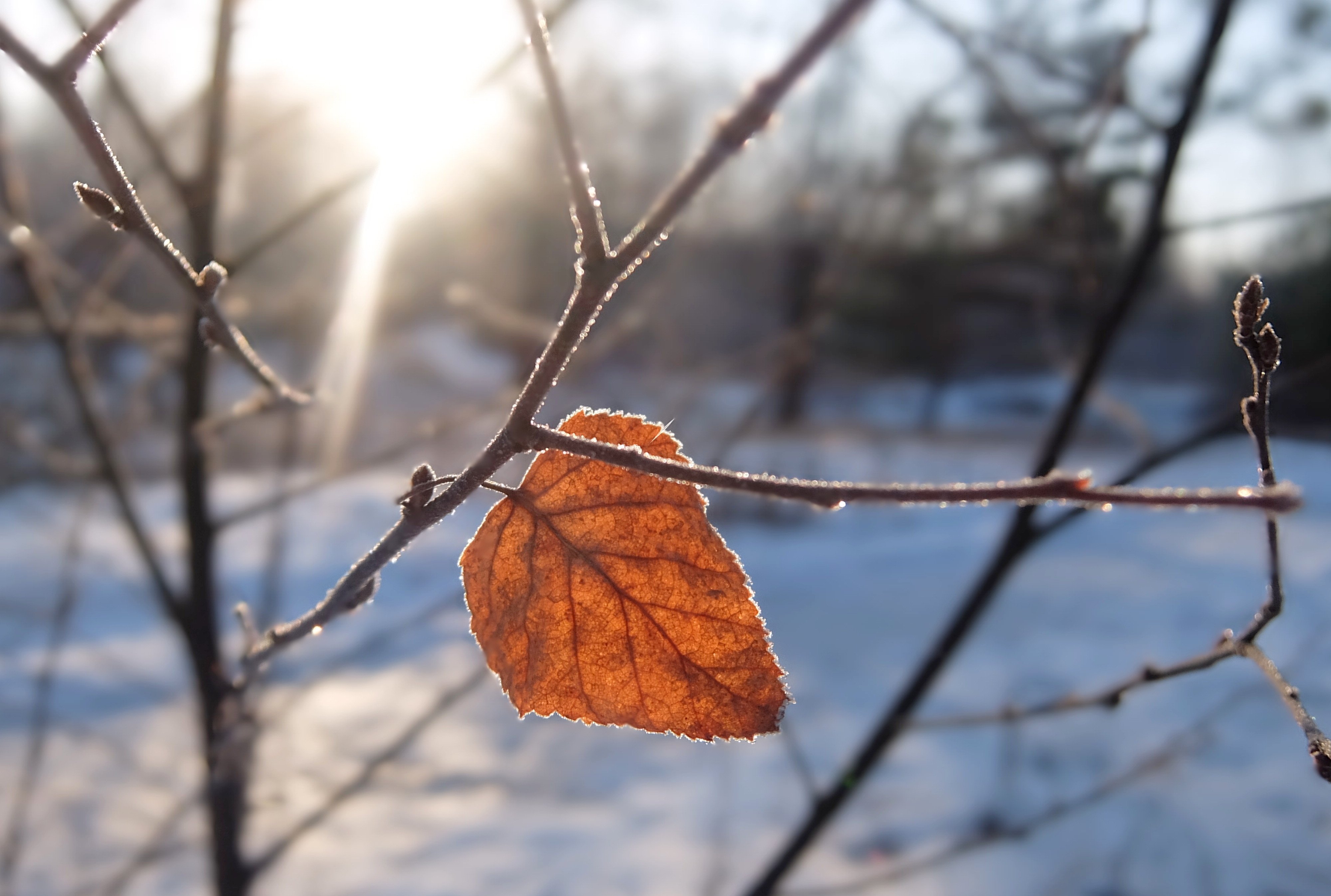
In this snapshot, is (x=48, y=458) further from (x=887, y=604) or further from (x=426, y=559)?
(x=426, y=559)

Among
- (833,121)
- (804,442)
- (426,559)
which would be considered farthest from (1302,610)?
(804,442)

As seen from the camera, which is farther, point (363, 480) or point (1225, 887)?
point (363, 480)

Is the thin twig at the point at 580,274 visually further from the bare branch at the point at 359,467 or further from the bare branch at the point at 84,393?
the bare branch at the point at 84,393

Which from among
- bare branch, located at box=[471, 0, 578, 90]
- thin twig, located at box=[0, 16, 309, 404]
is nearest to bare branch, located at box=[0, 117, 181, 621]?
bare branch, located at box=[471, 0, 578, 90]

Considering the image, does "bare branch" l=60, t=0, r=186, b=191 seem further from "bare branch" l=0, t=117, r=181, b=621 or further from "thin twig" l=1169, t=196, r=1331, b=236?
"thin twig" l=1169, t=196, r=1331, b=236

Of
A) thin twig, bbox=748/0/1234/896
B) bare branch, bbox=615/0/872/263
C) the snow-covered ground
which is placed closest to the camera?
bare branch, bbox=615/0/872/263

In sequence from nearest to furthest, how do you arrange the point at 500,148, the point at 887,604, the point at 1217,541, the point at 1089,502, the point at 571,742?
the point at 1089,502 → the point at 571,742 → the point at 500,148 → the point at 1217,541 → the point at 887,604
